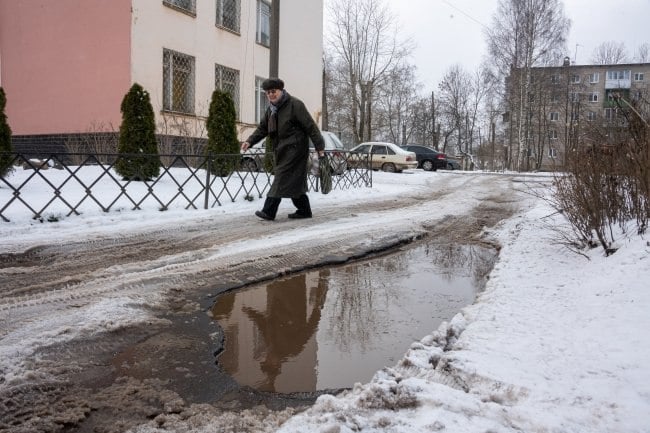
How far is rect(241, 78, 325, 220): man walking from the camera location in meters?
6.82

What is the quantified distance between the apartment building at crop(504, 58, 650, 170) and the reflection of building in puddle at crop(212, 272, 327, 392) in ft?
8.72

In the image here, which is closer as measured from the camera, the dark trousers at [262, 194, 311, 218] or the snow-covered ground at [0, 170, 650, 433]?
the snow-covered ground at [0, 170, 650, 433]

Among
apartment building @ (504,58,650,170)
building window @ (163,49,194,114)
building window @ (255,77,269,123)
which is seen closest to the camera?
apartment building @ (504,58,650,170)

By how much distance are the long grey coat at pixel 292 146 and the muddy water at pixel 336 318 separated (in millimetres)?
2295

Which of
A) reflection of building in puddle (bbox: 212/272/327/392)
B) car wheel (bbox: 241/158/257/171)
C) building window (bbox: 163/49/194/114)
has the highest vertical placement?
building window (bbox: 163/49/194/114)

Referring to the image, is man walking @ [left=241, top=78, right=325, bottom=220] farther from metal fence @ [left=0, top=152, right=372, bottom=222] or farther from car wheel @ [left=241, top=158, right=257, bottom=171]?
car wheel @ [left=241, top=158, right=257, bottom=171]

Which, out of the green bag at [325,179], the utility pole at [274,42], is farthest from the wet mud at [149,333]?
the utility pole at [274,42]

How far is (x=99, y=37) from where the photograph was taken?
1312 centimetres

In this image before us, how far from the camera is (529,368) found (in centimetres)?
223

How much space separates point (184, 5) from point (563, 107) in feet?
130

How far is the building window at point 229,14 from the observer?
52.4ft

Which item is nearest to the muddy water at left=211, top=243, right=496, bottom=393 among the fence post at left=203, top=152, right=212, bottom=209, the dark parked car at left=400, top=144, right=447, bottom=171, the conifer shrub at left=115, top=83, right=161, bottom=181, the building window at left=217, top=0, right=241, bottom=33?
the fence post at left=203, top=152, right=212, bottom=209

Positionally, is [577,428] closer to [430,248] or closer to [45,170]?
[430,248]

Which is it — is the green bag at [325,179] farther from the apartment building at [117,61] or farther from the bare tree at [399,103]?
the bare tree at [399,103]
